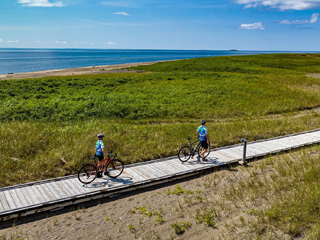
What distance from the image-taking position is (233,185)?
1240 cm

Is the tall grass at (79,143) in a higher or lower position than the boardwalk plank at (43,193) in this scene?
higher

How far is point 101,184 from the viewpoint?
11594 millimetres

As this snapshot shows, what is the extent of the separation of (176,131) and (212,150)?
4.28 meters

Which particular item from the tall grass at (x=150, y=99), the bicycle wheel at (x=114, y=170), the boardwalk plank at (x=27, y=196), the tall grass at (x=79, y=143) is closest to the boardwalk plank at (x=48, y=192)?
the boardwalk plank at (x=27, y=196)

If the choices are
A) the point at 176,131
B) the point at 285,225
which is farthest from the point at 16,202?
the point at 176,131

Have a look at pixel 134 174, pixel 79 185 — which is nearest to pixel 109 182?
pixel 79 185

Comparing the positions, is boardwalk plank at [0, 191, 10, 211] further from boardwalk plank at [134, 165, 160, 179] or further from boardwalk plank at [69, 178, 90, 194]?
boardwalk plank at [134, 165, 160, 179]

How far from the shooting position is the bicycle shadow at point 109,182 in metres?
11.5

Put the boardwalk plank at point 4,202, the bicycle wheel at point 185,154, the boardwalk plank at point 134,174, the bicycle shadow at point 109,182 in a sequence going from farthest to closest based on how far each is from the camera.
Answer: the bicycle wheel at point 185,154
the boardwalk plank at point 134,174
the bicycle shadow at point 109,182
the boardwalk plank at point 4,202

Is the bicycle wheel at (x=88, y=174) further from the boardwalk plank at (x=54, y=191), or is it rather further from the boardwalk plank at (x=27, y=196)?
the boardwalk plank at (x=27, y=196)

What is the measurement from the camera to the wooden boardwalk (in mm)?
9883

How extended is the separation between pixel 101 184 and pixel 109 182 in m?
0.40

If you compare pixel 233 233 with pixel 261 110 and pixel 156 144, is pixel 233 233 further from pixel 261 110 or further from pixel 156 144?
pixel 261 110

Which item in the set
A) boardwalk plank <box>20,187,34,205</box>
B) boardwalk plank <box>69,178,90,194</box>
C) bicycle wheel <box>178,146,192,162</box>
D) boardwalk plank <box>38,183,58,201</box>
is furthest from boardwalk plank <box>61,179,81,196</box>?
bicycle wheel <box>178,146,192,162</box>
